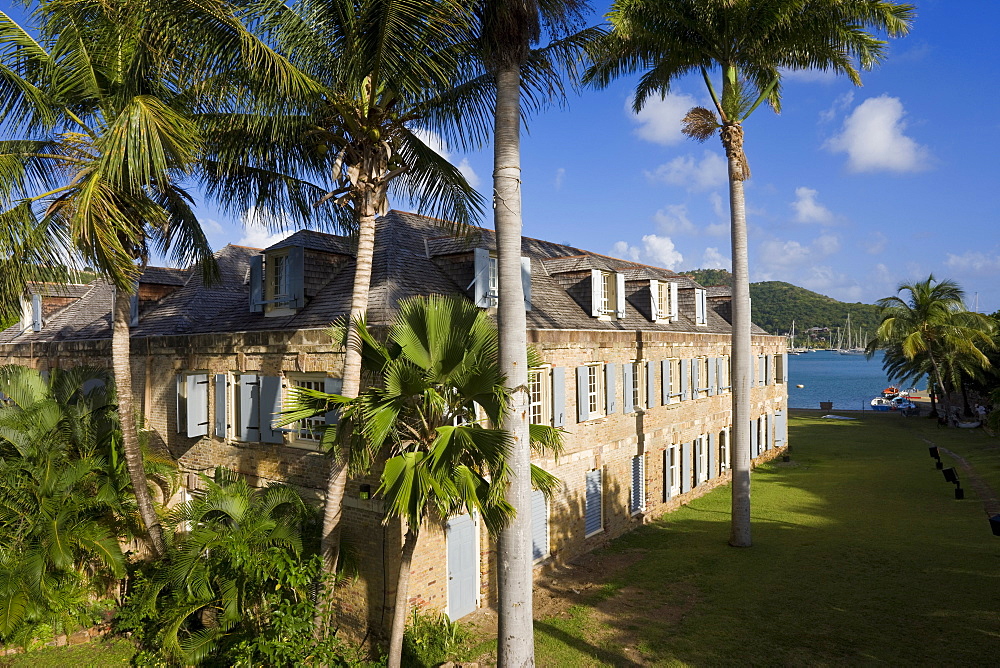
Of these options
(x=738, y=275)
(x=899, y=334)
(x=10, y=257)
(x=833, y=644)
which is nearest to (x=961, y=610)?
(x=833, y=644)

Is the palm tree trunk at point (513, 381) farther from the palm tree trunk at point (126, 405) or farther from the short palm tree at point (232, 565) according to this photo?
the palm tree trunk at point (126, 405)

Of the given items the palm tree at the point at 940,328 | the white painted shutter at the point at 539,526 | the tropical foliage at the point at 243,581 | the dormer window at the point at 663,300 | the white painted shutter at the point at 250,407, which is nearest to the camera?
the tropical foliage at the point at 243,581

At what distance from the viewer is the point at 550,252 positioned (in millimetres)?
20438

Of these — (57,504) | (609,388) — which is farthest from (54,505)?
(609,388)

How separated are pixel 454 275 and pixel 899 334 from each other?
36.1m

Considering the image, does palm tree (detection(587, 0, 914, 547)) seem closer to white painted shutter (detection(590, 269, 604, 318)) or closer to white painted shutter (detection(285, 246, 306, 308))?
white painted shutter (detection(590, 269, 604, 318))

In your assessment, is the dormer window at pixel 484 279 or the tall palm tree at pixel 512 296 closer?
the tall palm tree at pixel 512 296

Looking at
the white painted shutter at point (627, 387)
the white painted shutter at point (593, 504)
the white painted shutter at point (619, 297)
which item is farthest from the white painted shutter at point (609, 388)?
the white painted shutter at point (619, 297)

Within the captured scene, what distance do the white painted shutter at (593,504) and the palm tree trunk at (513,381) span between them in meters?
8.15

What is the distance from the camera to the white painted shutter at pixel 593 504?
15.7 metres

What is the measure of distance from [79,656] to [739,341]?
15784 mm

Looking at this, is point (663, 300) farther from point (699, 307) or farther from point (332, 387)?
point (332, 387)

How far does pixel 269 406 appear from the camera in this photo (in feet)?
42.2

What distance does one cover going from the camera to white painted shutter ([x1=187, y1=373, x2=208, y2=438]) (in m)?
14.0
